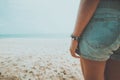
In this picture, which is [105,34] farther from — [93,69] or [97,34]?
[93,69]

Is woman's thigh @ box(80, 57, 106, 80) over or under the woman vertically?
Result: under

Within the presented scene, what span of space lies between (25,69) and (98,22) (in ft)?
9.76

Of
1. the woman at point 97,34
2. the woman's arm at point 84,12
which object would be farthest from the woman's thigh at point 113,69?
the woman's arm at point 84,12

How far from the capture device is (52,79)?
10.9 feet

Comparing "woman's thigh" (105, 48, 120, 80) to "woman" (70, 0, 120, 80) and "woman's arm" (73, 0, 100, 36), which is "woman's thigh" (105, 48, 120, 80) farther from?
"woman's arm" (73, 0, 100, 36)

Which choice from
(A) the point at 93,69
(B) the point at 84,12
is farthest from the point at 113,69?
(B) the point at 84,12

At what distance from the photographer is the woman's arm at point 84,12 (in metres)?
0.88

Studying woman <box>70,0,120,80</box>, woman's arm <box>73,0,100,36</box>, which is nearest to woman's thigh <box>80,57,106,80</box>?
woman <box>70,0,120,80</box>

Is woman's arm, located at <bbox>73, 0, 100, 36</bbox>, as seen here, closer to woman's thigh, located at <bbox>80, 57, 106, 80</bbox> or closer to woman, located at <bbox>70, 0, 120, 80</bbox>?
woman, located at <bbox>70, 0, 120, 80</bbox>

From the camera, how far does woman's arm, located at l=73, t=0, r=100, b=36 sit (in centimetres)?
88

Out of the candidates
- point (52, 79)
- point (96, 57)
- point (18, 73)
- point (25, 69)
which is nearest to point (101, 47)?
point (96, 57)

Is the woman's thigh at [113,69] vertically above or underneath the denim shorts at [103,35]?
underneath

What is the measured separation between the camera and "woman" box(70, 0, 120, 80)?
2.82 feet

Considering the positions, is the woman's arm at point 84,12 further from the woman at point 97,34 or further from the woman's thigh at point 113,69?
the woman's thigh at point 113,69
